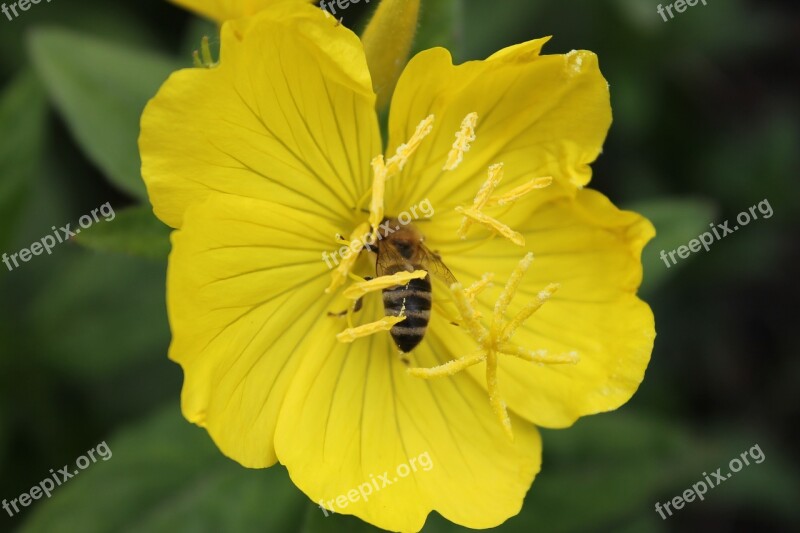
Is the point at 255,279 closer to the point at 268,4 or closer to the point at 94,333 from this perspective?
the point at 268,4

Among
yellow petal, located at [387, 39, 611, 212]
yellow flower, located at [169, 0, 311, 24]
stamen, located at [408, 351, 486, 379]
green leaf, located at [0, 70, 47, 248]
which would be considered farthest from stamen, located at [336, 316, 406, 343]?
green leaf, located at [0, 70, 47, 248]

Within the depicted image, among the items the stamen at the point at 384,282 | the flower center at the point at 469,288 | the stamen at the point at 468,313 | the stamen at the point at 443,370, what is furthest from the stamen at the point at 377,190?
the stamen at the point at 443,370

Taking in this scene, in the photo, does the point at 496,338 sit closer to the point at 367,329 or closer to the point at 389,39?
the point at 367,329

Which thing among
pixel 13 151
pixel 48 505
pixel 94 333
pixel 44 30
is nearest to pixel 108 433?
pixel 94 333

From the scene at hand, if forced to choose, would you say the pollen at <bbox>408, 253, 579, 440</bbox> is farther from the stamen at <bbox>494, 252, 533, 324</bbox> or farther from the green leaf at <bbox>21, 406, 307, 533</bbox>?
the green leaf at <bbox>21, 406, 307, 533</bbox>

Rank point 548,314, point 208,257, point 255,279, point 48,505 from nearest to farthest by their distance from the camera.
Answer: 1. point 208,257
2. point 255,279
3. point 548,314
4. point 48,505

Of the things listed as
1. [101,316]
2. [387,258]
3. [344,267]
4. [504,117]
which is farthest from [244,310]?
[101,316]
